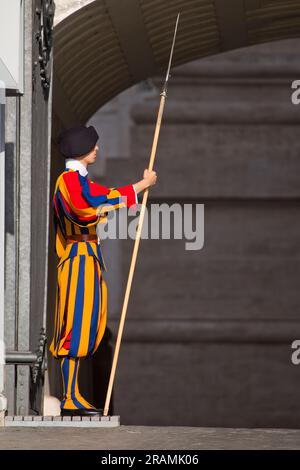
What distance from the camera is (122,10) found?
31.6 ft

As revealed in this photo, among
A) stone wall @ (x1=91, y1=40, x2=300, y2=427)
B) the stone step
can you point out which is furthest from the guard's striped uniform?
stone wall @ (x1=91, y1=40, x2=300, y2=427)

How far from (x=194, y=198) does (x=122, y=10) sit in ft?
26.7

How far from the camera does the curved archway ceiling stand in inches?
379

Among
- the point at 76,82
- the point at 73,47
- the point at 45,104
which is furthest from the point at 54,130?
the point at 45,104

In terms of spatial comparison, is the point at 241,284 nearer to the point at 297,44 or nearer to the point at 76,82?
the point at 297,44

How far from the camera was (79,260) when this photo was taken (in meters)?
7.91

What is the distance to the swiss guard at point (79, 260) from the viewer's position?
783cm

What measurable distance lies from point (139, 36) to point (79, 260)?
9.75 feet
